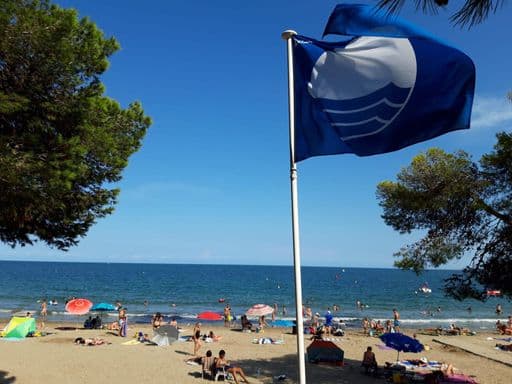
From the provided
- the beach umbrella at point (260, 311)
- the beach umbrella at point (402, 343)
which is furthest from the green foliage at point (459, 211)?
the beach umbrella at point (260, 311)

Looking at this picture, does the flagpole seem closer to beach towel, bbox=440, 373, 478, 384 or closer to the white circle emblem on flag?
the white circle emblem on flag

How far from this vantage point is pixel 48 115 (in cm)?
951

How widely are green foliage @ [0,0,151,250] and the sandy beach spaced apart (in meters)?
8.09

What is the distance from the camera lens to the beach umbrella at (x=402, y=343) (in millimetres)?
16859

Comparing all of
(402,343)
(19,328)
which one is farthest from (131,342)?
(402,343)

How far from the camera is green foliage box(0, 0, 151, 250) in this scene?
852 cm

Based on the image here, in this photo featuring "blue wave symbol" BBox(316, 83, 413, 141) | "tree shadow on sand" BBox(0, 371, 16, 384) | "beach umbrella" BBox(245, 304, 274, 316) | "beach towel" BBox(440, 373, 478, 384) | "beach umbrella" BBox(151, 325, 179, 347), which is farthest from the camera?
"beach umbrella" BBox(245, 304, 274, 316)

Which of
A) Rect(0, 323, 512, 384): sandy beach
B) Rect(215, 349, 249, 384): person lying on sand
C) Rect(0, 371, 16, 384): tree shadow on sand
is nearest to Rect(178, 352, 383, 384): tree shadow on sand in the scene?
Rect(0, 323, 512, 384): sandy beach

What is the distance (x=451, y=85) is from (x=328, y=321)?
30.7 m

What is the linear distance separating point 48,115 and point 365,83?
6.66 meters

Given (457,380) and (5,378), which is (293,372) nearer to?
(457,380)

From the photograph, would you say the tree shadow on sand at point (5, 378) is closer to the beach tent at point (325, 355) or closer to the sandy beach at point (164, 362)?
the sandy beach at point (164, 362)

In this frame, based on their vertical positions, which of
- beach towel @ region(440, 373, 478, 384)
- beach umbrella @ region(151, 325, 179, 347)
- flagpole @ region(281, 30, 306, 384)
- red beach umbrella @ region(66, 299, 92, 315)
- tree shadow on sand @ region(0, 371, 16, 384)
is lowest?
beach towel @ region(440, 373, 478, 384)

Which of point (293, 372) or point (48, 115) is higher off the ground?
point (48, 115)
